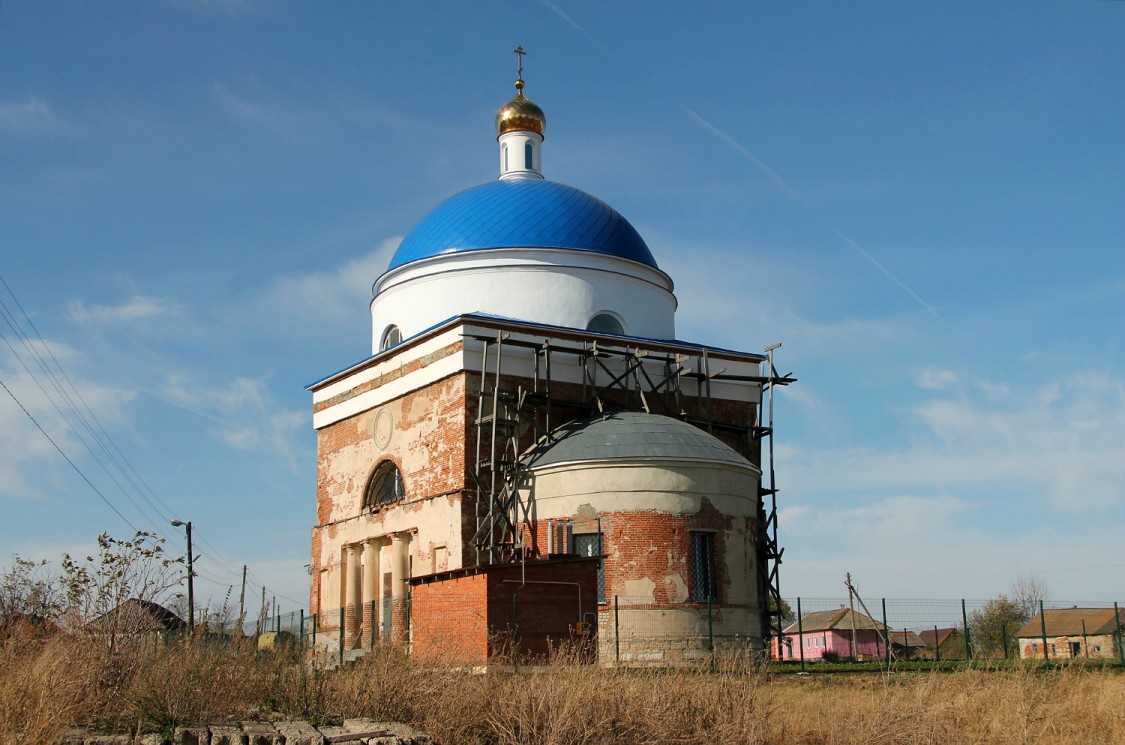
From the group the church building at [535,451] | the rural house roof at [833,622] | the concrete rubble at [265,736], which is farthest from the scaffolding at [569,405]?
the rural house roof at [833,622]

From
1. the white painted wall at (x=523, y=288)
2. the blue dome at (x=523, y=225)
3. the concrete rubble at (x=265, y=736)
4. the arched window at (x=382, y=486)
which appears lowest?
the concrete rubble at (x=265, y=736)

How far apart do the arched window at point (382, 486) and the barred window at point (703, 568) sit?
26.0 ft

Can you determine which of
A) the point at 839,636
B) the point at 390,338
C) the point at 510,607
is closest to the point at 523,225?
the point at 390,338

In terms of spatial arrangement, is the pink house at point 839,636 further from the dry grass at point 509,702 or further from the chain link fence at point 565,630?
the dry grass at point 509,702

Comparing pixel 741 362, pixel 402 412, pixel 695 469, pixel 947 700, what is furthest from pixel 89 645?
pixel 741 362

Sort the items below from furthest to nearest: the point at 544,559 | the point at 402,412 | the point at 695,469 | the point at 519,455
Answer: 1. the point at 402,412
2. the point at 519,455
3. the point at 695,469
4. the point at 544,559

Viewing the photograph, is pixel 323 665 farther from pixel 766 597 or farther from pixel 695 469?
pixel 766 597

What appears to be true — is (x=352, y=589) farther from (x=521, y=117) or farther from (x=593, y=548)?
(x=521, y=117)

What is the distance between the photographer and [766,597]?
89.4 ft

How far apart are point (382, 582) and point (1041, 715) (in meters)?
17.5

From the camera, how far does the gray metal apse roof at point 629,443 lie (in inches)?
928

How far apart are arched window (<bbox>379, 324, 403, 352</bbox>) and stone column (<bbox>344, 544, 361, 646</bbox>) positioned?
5.03 m

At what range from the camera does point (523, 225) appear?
96.6ft

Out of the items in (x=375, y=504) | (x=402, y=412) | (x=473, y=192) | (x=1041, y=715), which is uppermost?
(x=473, y=192)
